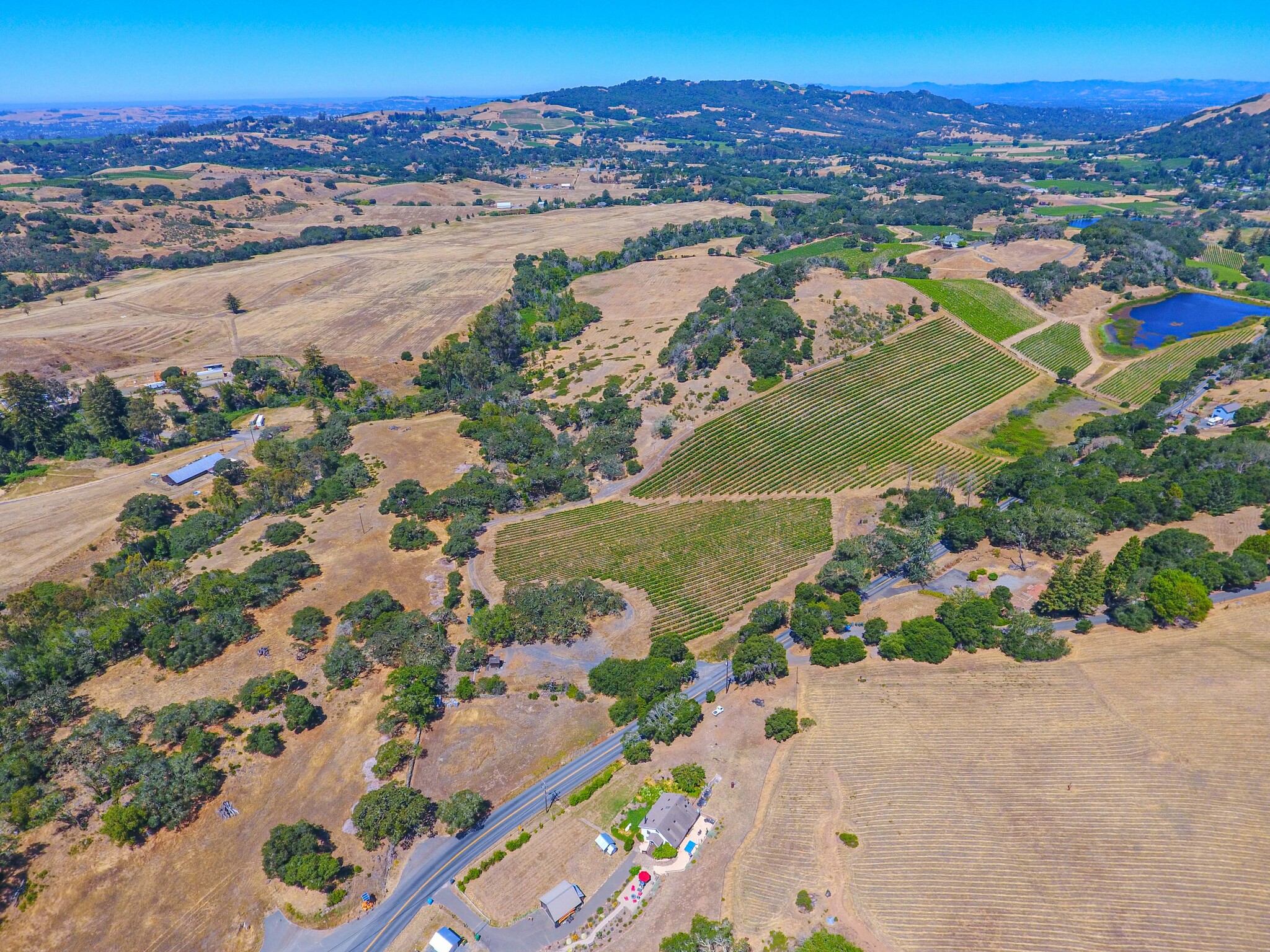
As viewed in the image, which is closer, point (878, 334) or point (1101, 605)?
point (1101, 605)

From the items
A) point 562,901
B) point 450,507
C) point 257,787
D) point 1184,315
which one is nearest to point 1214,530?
point 562,901

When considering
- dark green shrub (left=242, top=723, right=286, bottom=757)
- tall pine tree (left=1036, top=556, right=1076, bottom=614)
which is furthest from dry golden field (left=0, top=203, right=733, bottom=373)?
tall pine tree (left=1036, top=556, right=1076, bottom=614)

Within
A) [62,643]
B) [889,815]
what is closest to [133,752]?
[62,643]

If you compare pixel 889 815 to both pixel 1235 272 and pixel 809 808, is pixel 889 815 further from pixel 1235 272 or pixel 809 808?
pixel 1235 272

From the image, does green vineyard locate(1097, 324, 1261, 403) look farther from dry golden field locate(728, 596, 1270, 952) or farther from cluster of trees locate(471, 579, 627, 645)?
cluster of trees locate(471, 579, 627, 645)

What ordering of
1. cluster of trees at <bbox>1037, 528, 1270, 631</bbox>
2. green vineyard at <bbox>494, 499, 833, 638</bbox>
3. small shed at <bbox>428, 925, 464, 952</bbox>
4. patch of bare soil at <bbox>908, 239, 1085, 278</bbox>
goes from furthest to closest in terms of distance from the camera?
patch of bare soil at <bbox>908, 239, 1085, 278</bbox> → green vineyard at <bbox>494, 499, 833, 638</bbox> → cluster of trees at <bbox>1037, 528, 1270, 631</bbox> → small shed at <bbox>428, 925, 464, 952</bbox>
